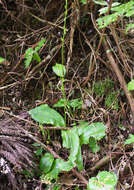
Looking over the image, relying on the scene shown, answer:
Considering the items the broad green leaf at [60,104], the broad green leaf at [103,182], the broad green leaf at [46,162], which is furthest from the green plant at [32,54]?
the broad green leaf at [103,182]

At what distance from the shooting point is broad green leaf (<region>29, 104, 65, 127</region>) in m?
1.32

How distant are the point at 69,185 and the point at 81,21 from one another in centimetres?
119

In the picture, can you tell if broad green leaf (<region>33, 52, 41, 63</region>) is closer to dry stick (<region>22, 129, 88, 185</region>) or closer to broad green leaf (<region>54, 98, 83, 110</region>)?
broad green leaf (<region>54, 98, 83, 110</region>)

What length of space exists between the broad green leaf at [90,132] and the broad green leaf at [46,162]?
20 centimetres

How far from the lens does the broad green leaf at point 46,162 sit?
4.07 ft

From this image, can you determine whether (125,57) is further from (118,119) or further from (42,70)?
(42,70)

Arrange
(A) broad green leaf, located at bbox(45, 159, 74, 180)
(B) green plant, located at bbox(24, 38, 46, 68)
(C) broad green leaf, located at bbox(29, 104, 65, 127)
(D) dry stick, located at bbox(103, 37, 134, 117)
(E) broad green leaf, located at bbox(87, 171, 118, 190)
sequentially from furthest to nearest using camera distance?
(B) green plant, located at bbox(24, 38, 46, 68) → (D) dry stick, located at bbox(103, 37, 134, 117) → (C) broad green leaf, located at bbox(29, 104, 65, 127) → (A) broad green leaf, located at bbox(45, 159, 74, 180) → (E) broad green leaf, located at bbox(87, 171, 118, 190)

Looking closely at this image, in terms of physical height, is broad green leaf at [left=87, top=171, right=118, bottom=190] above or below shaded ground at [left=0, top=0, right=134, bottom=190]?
below

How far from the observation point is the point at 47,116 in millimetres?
1354

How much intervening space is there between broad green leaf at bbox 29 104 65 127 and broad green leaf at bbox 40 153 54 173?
0.19 meters

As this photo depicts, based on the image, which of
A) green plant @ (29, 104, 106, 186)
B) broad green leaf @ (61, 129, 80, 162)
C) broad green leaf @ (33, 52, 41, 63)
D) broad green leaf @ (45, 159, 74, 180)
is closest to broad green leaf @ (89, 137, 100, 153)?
green plant @ (29, 104, 106, 186)

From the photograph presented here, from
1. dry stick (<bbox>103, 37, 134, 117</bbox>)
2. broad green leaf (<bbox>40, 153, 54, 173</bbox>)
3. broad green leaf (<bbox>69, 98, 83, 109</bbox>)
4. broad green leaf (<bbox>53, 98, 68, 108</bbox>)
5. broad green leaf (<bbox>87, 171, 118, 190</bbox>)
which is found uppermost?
dry stick (<bbox>103, 37, 134, 117</bbox>)

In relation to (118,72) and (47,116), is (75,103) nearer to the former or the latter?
(47,116)

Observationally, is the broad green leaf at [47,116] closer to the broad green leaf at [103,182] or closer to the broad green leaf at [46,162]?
the broad green leaf at [46,162]
